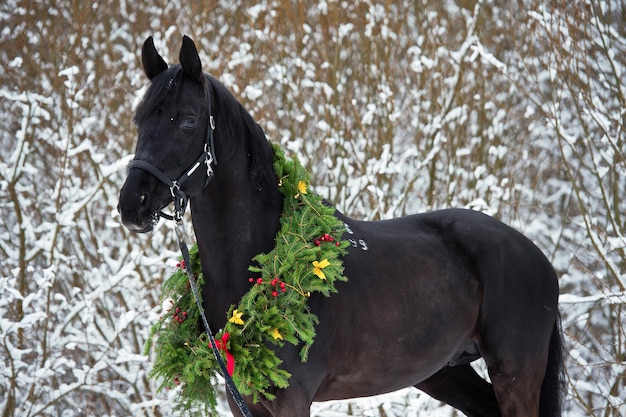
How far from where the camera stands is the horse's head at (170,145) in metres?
2.24

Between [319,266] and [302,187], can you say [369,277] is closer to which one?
[319,266]

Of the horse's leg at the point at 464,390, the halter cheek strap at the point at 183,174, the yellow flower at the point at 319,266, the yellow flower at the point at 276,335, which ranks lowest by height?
the horse's leg at the point at 464,390

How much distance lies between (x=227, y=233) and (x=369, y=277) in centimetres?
64

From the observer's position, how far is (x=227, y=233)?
257 centimetres

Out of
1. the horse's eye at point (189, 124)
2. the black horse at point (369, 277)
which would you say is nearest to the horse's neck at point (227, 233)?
the black horse at point (369, 277)

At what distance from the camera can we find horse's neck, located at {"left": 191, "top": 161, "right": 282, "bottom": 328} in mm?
2562

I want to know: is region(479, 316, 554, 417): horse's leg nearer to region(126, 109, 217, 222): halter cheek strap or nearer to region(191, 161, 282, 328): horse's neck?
region(191, 161, 282, 328): horse's neck

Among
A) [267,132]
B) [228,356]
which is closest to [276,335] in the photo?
[228,356]

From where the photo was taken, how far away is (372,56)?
23.7 feet

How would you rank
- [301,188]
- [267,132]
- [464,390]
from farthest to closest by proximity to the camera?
[267,132]
[464,390]
[301,188]

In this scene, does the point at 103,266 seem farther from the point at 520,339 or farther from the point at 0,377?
the point at 520,339

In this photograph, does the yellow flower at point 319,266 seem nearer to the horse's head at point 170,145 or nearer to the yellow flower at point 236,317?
the yellow flower at point 236,317

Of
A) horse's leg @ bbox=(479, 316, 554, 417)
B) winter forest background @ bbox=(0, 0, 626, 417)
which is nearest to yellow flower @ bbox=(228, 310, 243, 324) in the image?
horse's leg @ bbox=(479, 316, 554, 417)

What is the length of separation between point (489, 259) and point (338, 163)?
3.77 meters
